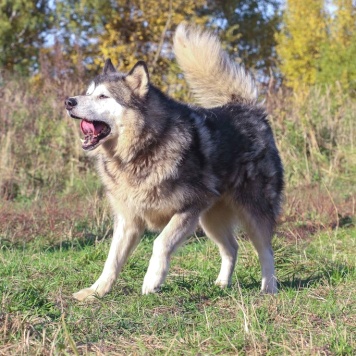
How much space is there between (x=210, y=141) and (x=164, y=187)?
1.94ft

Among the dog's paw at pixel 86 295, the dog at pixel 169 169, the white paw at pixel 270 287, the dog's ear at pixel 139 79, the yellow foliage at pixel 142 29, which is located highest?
the yellow foliage at pixel 142 29

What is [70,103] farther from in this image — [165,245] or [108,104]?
[165,245]

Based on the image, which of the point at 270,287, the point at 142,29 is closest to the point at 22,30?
the point at 142,29

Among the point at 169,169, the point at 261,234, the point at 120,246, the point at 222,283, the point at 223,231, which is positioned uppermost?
the point at 169,169

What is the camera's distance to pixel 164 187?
4.88 m

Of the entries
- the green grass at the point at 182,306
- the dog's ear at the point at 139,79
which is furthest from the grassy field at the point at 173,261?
the dog's ear at the point at 139,79

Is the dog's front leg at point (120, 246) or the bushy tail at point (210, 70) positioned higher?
the bushy tail at point (210, 70)

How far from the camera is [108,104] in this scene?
4980 millimetres

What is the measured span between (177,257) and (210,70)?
1655 millimetres

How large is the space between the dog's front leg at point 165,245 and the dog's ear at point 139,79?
3.15 feet

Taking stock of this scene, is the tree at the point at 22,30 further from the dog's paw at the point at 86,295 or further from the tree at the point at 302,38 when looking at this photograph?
the dog's paw at the point at 86,295

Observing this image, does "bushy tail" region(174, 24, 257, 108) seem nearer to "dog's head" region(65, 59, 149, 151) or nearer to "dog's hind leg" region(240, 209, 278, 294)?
"dog's head" region(65, 59, 149, 151)

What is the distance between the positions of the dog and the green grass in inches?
9.3

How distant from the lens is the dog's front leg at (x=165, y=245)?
4.64 meters
